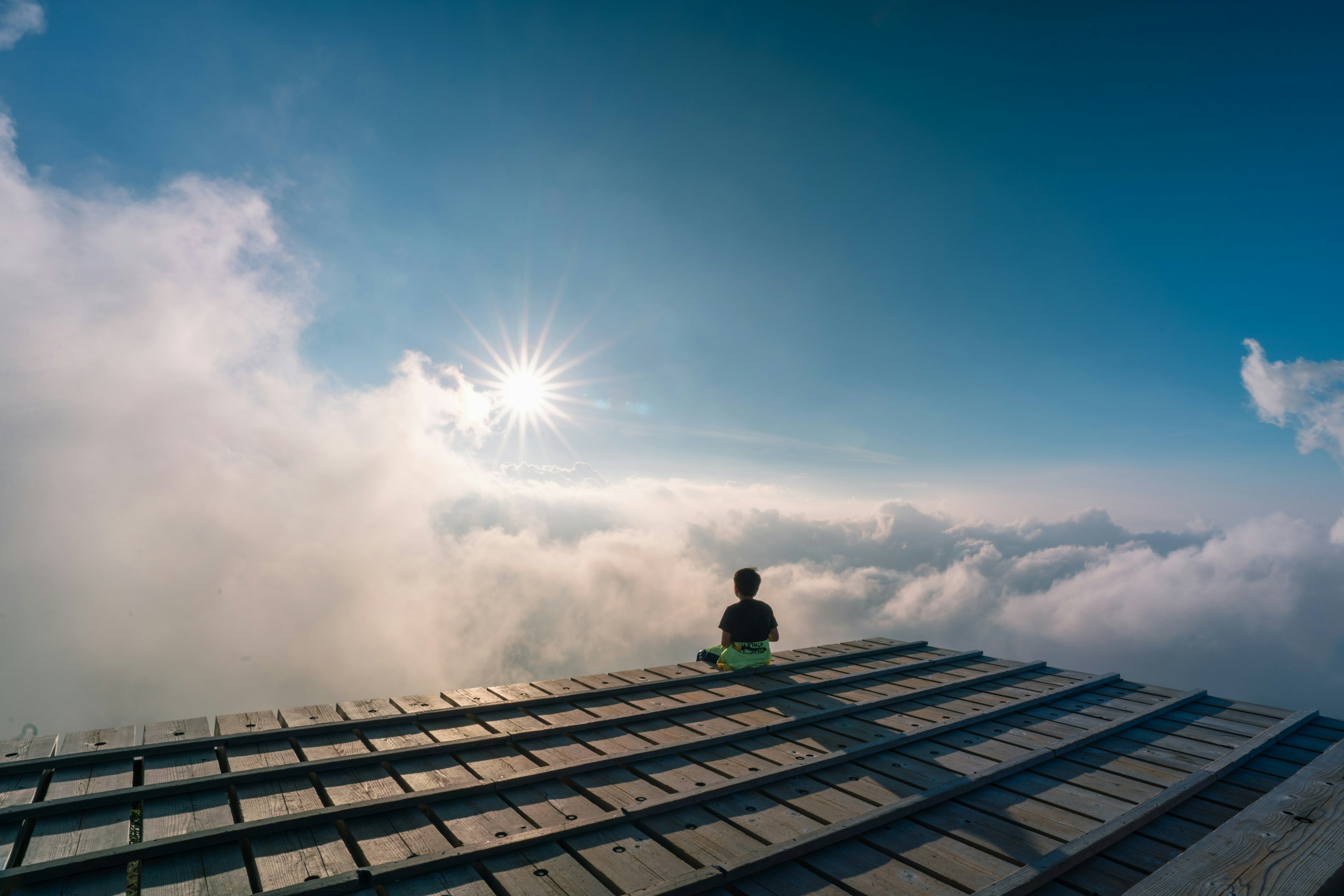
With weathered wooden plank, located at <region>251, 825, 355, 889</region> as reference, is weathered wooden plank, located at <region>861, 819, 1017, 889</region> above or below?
below

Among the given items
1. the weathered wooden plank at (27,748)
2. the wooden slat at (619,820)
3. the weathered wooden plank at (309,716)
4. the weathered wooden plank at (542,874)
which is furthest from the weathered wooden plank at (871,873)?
the weathered wooden plank at (27,748)

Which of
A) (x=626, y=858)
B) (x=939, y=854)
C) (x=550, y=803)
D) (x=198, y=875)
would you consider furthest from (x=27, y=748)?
(x=939, y=854)

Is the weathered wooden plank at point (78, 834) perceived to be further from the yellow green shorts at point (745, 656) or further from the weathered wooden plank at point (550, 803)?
the yellow green shorts at point (745, 656)

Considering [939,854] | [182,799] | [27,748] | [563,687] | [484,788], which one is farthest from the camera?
[563,687]

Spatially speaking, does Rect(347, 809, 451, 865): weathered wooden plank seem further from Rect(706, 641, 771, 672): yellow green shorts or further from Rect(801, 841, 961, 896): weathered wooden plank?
Rect(706, 641, 771, 672): yellow green shorts

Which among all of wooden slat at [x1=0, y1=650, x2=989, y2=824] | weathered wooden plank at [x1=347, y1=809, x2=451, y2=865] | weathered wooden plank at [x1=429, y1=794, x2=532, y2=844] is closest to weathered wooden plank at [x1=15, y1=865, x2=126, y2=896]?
wooden slat at [x1=0, y1=650, x2=989, y2=824]

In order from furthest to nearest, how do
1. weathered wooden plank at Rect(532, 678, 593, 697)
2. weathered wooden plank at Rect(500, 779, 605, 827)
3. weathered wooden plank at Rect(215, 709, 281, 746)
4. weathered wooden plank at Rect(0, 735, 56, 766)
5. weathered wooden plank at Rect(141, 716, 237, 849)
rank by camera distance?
1. weathered wooden plank at Rect(532, 678, 593, 697)
2. weathered wooden plank at Rect(215, 709, 281, 746)
3. weathered wooden plank at Rect(0, 735, 56, 766)
4. weathered wooden plank at Rect(500, 779, 605, 827)
5. weathered wooden plank at Rect(141, 716, 237, 849)

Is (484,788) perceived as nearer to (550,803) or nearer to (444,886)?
(550,803)
